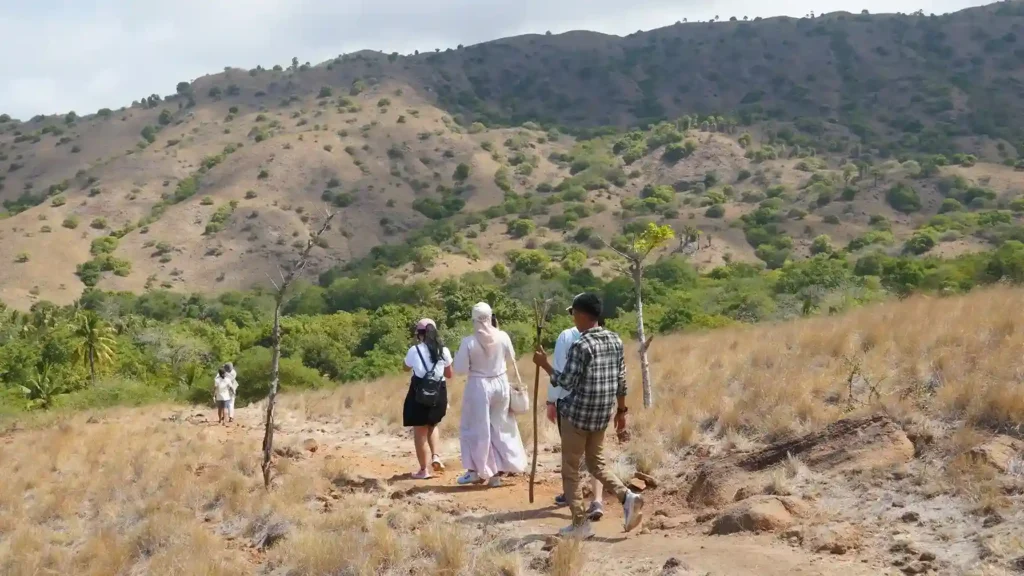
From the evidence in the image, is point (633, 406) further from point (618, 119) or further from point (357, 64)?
point (357, 64)

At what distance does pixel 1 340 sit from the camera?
38688mm

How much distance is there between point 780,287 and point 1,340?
37252 mm

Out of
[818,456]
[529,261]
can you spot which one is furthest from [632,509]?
[529,261]

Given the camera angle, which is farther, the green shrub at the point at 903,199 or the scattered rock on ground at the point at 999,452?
the green shrub at the point at 903,199

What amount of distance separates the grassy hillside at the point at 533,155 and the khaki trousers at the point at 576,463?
52.3 meters

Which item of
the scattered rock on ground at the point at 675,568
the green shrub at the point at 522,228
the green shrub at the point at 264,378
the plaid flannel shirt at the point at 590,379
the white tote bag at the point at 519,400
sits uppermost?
the green shrub at the point at 522,228

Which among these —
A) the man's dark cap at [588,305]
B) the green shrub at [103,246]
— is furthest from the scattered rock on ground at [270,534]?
the green shrub at [103,246]

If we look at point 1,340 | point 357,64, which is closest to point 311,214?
point 1,340

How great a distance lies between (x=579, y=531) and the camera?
18.9 feet

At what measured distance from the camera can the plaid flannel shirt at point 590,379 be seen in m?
5.64

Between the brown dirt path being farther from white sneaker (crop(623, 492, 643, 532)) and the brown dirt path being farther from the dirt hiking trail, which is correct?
white sneaker (crop(623, 492, 643, 532))

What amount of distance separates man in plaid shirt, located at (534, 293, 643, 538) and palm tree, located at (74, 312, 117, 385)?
97.1 feet

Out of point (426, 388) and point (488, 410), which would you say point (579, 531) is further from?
point (426, 388)

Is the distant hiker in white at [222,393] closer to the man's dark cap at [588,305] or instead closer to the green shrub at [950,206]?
the man's dark cap at [588,305]
